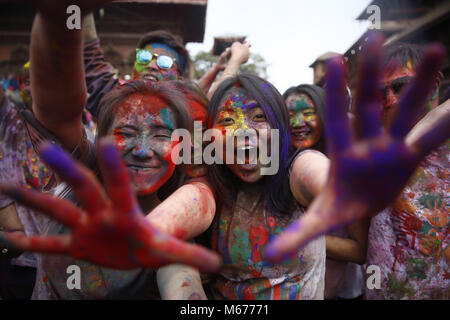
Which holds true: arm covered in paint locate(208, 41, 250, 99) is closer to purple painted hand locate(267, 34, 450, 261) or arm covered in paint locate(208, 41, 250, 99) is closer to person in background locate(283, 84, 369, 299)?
person in background locate(283, 84, 369, 299)

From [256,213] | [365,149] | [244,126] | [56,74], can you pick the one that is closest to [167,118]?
[244,126]

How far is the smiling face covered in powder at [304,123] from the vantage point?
2.49 metres

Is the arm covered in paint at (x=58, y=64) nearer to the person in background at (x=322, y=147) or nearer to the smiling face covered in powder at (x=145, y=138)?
the smiling face covered in powder at (x=145, y=138)

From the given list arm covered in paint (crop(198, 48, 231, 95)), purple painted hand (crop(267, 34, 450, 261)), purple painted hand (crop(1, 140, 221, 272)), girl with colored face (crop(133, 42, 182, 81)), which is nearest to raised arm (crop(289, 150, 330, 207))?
purple painted hand (crop(267, 34, 450, 261))

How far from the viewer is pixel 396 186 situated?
81cm

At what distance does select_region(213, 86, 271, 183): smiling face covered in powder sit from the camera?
163 cm

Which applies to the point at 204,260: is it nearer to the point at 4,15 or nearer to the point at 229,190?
the point at 229,190

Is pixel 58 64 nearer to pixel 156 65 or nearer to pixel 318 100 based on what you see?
pixel 156 65

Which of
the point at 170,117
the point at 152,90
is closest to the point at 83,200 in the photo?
the point at 170,117

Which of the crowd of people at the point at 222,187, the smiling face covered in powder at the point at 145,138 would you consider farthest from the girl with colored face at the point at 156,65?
the smiling face covered in powder at the point at 145,138

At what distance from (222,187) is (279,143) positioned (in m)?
0.43

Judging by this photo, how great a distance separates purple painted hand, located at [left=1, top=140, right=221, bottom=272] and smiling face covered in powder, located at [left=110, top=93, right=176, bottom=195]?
2.41ft

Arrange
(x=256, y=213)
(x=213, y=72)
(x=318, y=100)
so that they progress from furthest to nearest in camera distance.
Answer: (x=213, y=72)
(x=318, y=100)
(x=256, y=213)

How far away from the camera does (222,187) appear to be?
1815mm
